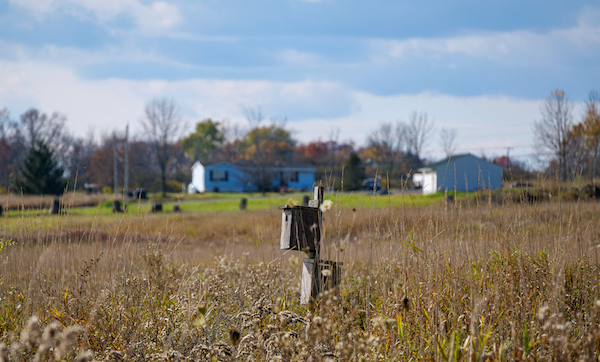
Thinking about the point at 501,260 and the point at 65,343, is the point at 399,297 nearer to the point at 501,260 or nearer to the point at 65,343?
the point at 501,260

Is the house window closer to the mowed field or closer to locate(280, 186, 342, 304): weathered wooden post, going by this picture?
the mowed field

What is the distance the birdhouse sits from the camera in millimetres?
3752

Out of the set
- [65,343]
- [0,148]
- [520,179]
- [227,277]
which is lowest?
[227,277]

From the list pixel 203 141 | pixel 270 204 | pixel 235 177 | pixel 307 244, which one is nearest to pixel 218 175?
pixel 235 177

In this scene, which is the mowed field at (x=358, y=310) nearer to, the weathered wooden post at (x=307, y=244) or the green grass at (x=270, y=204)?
the weathered wooden post at (x=307, y=244)

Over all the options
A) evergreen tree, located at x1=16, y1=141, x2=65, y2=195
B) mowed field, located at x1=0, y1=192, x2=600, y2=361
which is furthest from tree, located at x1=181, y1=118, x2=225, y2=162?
mowed field, located at x1=0, y1=192, x2=600, y2=361

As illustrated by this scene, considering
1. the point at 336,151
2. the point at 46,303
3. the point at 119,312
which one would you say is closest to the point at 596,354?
the point at 119,312

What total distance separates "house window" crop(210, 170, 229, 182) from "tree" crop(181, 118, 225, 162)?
51.2ft

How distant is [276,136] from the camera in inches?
2324

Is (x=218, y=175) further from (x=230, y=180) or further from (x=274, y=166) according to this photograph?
(x=274, y=166)

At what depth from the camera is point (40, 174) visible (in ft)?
107

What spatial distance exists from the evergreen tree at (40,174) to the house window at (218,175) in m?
16.9

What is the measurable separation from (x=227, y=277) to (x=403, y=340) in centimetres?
277

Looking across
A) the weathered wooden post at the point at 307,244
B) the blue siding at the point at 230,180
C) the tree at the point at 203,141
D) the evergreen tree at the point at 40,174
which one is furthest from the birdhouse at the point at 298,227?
the tree at the point at 203,141
